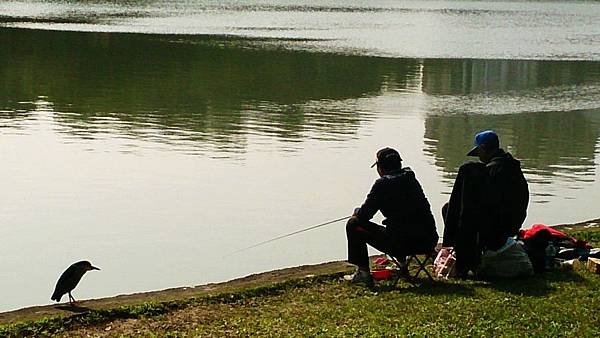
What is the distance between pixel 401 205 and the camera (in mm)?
8133

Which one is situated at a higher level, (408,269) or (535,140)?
(408,269)

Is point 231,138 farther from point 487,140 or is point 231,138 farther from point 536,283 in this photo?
point 536,283

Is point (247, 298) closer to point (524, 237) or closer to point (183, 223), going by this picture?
point (524, 237)

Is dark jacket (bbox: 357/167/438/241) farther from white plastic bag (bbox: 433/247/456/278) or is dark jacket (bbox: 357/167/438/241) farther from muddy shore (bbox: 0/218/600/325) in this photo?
muddy shore (bbox: 0/218/600/325)

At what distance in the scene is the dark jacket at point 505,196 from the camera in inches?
329

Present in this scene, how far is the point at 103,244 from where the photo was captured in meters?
11.5

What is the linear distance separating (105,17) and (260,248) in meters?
49.1

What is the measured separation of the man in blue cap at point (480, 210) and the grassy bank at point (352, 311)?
A: 29cm

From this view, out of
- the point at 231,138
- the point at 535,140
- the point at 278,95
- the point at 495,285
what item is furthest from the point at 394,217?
the point at 278,95

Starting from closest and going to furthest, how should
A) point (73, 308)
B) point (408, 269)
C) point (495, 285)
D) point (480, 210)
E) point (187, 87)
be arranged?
point (73, 308)
point (495, 285)
point (480, 210)
point (408, 269)
point (187, 87)

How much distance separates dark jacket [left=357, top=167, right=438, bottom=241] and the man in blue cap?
28 cm

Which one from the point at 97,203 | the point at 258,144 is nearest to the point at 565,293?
the point at 97,203

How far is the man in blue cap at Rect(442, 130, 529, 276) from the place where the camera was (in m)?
8.28

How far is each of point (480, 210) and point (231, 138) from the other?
11525 millimetres
